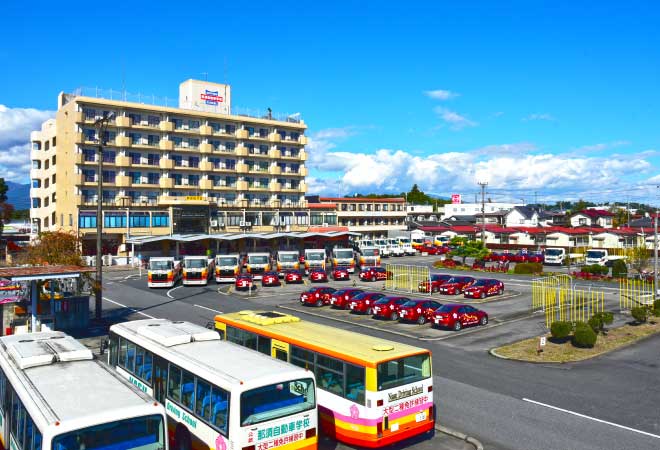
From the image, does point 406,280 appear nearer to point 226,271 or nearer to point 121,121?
point 226,271

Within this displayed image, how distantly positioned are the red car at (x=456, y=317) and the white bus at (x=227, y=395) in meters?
16.7

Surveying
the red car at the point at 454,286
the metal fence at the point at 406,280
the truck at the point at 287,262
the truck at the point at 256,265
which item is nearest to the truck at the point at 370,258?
the metal fence at the point at 406,280

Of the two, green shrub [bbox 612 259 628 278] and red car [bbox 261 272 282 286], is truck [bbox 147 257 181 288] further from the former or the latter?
green shrub [bbox 612 259 628 278]

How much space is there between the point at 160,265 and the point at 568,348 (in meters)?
32.8

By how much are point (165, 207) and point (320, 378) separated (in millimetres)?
66721

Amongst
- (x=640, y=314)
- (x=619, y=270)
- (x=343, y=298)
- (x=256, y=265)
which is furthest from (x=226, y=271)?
(x=619, y=270)

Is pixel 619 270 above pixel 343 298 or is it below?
above

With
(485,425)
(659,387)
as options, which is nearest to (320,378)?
(485,425)

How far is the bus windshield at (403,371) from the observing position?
12.1 m

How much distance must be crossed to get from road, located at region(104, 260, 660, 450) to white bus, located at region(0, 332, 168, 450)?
8681 millimetres

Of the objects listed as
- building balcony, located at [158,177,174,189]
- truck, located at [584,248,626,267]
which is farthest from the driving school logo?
truck, located at [584,248,626,267]

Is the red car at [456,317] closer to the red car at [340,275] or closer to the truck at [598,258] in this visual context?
the red car at [340,275]

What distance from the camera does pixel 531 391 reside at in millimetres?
17672

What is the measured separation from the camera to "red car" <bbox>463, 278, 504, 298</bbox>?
37.7 meters
